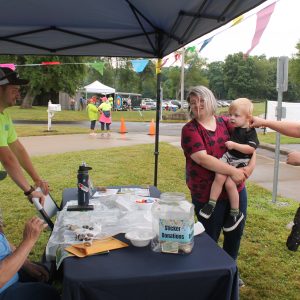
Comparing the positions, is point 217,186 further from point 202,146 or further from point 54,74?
point 54,74

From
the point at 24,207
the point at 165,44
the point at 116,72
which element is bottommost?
the point at 24,207

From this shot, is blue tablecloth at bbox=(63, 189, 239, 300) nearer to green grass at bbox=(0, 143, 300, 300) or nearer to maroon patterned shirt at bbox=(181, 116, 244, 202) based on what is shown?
maroon patterned shirt at bbox=(181, 116, 244, 202)

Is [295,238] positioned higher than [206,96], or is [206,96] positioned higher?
[206,96]

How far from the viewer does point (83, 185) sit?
265 centimetres

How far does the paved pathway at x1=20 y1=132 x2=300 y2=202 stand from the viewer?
7.18 m

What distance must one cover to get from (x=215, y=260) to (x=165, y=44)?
336 cm

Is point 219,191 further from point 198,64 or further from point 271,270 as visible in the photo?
point 198,64

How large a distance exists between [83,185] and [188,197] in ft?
12.1

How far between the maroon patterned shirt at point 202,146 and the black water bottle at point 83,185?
29.0 inches

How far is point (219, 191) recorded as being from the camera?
8.39ft

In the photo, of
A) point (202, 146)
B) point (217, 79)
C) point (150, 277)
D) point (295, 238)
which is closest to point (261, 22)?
point (202, 146)

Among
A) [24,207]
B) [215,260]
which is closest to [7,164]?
[215,260]

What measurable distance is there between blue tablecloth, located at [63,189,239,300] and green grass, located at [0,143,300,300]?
157 cm

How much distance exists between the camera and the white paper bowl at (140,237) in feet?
6.31
